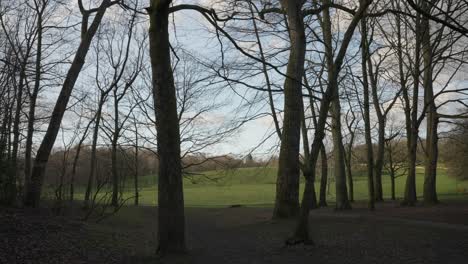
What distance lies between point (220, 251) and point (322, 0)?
952cm

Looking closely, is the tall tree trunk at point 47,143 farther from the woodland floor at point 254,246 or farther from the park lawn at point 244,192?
the park lawn at point 244,192

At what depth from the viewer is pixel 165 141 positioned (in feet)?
25.1

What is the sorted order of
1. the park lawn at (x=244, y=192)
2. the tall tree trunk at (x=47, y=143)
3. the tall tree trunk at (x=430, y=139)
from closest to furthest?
1. the tall tree trunk at (x=47, y=143)
2. the tall tree trunk at (x=430, y=139)
3. the park lawn at (x=244, y=192)

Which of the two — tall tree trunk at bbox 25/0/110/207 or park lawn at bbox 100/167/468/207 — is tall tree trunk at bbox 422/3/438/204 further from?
tall tree trunk at bbox 25/0/110/207

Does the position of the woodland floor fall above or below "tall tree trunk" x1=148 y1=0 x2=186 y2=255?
below

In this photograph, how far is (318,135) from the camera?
8539mm

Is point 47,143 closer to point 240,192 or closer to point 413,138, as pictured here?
point 413,138

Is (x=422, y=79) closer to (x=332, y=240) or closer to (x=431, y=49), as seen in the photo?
(x=431, y=49)

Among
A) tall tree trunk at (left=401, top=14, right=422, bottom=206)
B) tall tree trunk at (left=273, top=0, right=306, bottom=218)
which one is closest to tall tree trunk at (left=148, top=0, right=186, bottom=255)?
tall tree trunk at (left=273, top=0, right=306, bottom=218)

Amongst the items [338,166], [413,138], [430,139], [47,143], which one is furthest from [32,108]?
[430,139]

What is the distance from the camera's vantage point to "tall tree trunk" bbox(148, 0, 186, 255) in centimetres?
761

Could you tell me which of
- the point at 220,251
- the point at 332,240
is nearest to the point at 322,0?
the point at 332,240

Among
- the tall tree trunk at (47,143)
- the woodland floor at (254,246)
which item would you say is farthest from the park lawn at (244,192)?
the woodland floor at (254,246)

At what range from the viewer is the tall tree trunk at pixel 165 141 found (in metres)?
7.61
